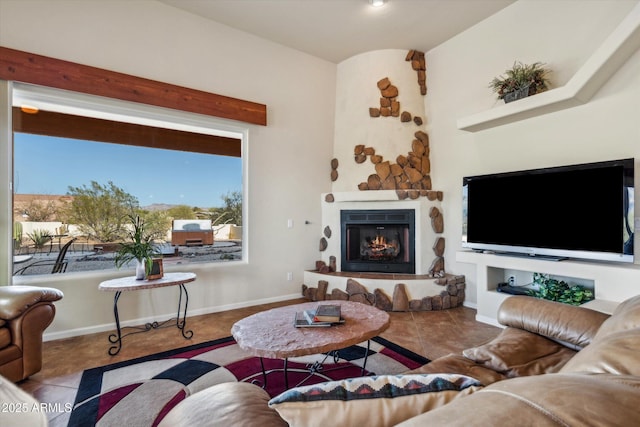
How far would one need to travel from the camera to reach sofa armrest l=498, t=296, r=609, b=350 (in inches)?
60.8

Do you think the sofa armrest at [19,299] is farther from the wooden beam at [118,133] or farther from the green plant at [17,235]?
the wooden beam at [118,133]

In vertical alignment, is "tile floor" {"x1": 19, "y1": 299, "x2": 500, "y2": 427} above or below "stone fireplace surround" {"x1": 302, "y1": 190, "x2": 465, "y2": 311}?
below

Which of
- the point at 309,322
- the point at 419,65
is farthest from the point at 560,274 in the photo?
the point at 419,65

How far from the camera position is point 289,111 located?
14.1 feet

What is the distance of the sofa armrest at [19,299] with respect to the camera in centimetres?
200

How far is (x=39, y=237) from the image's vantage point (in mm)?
2988

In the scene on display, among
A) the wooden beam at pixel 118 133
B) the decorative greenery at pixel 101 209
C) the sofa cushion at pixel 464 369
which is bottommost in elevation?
the sofa cushion at pixel 464 369

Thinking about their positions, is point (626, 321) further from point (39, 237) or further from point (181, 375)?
point (39, 237)

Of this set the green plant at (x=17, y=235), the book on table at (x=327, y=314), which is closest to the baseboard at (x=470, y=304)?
the book on table at (x=327, y=314)

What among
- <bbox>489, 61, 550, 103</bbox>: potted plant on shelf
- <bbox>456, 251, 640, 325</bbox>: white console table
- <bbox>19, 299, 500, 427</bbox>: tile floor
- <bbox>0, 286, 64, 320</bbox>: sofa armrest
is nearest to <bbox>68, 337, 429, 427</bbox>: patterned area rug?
<bbox>19, 299, 500, 427</bbox>: tile floor

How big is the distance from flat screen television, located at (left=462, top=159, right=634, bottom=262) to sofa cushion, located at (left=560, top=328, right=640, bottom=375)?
7.70 ft

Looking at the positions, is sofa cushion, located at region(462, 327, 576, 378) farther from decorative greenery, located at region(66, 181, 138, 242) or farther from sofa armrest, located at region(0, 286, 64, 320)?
decorative greenery, located at region(66, 181, 138, 242)

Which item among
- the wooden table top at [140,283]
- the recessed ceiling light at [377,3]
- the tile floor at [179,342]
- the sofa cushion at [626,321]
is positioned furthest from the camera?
the recessed ceiling light at [377,3]

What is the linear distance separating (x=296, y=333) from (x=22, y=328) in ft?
5.85
